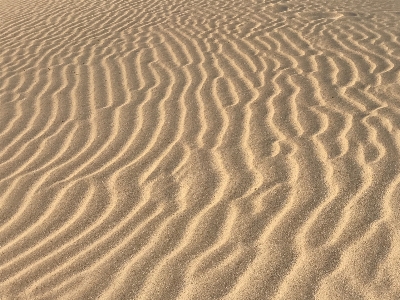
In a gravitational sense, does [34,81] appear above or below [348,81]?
above

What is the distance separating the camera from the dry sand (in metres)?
2.58

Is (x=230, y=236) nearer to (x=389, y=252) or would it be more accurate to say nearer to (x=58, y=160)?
(x=389, y=252)

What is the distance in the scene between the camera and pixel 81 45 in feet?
21.9

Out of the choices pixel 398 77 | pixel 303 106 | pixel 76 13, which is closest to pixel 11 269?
pixel 303 106

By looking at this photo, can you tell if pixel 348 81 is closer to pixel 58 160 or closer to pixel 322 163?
pixel 322 163

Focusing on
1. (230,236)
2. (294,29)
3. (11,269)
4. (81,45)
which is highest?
(11,269)

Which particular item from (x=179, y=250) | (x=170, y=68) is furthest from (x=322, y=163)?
(x=170, y=68)

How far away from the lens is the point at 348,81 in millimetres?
4738

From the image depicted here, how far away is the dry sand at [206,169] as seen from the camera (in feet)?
8.45

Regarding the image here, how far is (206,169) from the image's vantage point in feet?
11.3

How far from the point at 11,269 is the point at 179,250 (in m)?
0.94

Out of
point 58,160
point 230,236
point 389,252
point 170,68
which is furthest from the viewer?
point 170,68

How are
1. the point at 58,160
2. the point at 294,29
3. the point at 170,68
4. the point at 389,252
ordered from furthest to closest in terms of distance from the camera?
the point at 294,29
the point at 170,68
the point at 58,160
the point at 389,252

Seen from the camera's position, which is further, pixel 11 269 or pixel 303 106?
pixel 303 106
